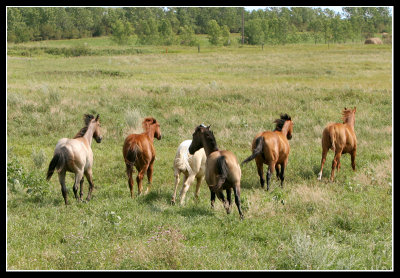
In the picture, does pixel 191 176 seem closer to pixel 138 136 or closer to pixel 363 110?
pixel 138 136

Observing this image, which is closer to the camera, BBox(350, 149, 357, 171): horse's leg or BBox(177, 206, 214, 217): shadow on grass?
BBox(177, 206, 214, 217): shadow on grass

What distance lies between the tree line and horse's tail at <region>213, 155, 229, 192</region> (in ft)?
229

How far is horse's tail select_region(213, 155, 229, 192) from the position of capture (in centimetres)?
789

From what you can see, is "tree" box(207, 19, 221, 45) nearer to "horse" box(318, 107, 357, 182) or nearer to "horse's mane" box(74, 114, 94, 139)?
"horse" box(318, 107, 357, 182)

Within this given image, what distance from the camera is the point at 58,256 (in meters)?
6.51

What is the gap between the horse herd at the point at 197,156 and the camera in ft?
26.8

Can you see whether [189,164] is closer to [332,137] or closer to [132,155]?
[132,155]

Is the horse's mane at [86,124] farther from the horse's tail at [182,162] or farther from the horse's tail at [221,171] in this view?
the horse's tail at [221,171]

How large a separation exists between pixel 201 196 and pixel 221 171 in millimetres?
2175

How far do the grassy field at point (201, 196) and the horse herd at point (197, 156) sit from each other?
0.46 meters

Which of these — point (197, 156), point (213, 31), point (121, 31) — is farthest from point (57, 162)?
point (121, 31)

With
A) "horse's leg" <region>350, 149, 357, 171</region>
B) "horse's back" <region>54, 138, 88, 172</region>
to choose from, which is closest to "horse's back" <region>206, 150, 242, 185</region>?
"horse's back" <region>54, 138, 88, 172</region>

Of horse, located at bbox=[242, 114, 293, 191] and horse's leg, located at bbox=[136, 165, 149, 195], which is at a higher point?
horse, located at bbox=[242, 114, 293, 191]

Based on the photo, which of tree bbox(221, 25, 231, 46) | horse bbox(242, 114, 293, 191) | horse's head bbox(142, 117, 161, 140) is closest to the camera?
horse bbox(242, 114, 293, 191)
